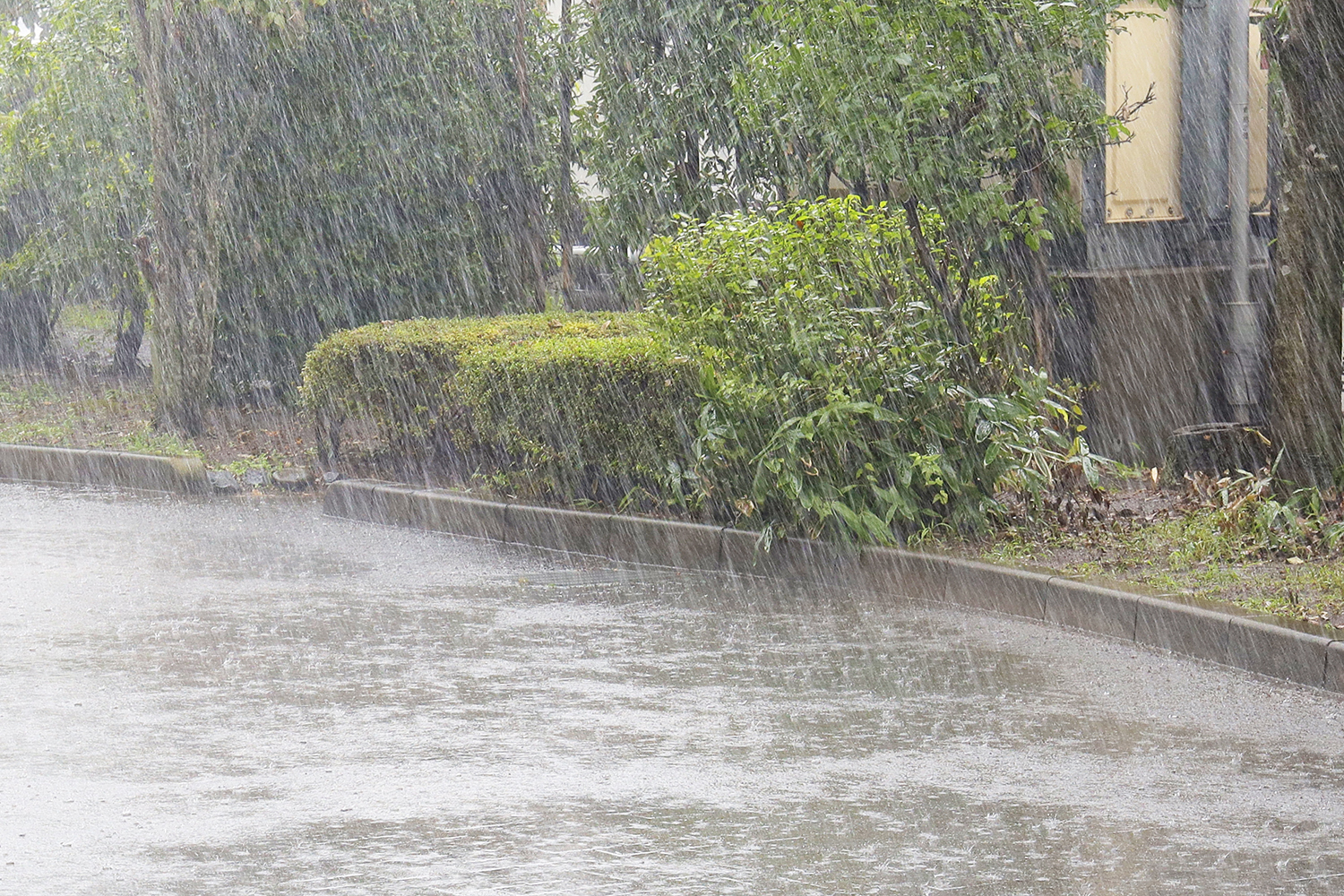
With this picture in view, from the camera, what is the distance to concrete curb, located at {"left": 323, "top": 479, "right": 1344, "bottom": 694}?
23.2 ft

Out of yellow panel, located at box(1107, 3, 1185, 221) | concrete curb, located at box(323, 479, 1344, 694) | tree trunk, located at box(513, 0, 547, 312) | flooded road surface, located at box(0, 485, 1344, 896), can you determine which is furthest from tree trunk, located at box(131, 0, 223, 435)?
yellow panel, located at box(1107, 3, 1185, 221)

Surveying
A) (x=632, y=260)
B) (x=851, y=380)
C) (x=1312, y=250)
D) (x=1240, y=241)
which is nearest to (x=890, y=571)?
(x=851, y=380)

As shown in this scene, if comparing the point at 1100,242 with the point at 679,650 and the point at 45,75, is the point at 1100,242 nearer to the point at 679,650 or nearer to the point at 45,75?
the point at 679,650

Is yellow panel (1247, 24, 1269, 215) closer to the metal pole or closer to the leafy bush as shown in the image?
the metal pole

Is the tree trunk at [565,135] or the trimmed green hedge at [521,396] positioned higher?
the tree trunk at [565,135]

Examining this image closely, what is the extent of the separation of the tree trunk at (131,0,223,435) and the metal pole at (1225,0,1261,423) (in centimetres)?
874

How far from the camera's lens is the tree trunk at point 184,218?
628 inches

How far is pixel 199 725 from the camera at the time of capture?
626 centimetres

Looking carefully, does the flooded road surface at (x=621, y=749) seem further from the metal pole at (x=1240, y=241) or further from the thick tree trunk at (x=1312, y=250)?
the metal pole at (x=1240, y=241)

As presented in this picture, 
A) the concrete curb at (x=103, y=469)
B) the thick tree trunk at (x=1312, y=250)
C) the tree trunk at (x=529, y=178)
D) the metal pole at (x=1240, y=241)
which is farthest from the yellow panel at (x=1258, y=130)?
the concrete curb at (x=103, y=469)

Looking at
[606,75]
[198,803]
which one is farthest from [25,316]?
[198,803]

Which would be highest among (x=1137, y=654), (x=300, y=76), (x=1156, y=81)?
(x=300, y=76)

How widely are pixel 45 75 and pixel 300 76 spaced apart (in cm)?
457

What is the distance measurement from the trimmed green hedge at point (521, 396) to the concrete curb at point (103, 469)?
1.06 m
